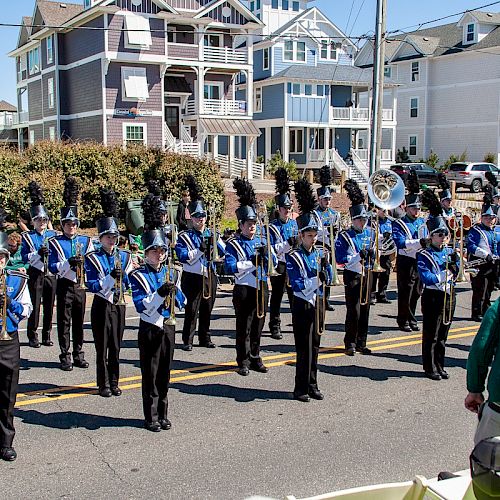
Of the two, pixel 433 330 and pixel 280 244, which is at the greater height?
pixel 280 244

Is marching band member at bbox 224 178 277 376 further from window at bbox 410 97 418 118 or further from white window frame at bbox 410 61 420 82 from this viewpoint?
white window frame at bbox 410 61 420 82

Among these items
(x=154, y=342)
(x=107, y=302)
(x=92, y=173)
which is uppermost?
(x=92, y=173)

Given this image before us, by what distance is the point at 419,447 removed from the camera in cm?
660

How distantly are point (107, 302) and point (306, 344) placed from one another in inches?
92.3

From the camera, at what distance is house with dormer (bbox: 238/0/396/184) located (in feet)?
132

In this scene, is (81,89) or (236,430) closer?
(236,430)

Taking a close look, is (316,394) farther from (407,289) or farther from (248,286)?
(407,289)

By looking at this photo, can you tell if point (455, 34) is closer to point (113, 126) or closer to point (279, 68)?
point (279, 68)

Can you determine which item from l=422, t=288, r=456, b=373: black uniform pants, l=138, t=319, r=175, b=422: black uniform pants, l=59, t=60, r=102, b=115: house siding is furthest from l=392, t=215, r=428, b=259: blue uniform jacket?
l=59, t=60, r=102, b=115: house siding

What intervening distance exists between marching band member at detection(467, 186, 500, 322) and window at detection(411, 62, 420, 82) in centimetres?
3900

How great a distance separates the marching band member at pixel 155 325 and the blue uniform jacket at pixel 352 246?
3512 millimetres

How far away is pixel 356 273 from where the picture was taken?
389 inches

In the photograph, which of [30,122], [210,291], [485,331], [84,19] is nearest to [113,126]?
[84,19]

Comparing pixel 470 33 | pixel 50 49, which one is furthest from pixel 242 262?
pixel 470 33
